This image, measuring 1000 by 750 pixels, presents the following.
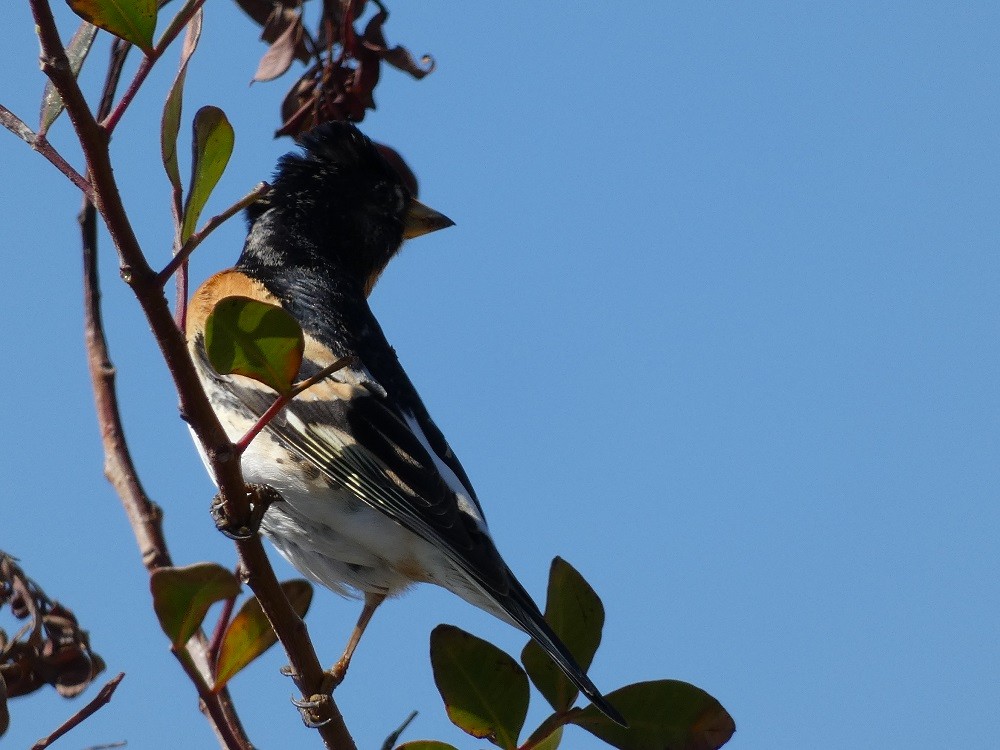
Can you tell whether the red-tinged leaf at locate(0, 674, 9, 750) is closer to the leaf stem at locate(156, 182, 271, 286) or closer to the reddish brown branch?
the reddish brown branch

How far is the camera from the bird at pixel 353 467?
3.03 meters

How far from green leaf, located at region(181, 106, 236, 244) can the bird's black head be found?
2.46 metres

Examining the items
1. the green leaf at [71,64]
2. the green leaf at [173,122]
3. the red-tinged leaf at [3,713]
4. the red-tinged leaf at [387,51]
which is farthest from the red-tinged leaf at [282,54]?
the red-tinged leaf at [3,713]

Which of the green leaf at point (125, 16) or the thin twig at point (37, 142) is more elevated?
the green leaf at point (125, 16)

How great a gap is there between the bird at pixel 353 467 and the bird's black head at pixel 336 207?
0.23 meters

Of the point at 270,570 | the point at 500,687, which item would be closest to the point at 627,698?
the point at 500,687

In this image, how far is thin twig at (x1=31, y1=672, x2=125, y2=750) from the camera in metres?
1.73

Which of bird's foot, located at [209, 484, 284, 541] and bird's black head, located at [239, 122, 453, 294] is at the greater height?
bird's black head, located at [239, 122, 453, 294]

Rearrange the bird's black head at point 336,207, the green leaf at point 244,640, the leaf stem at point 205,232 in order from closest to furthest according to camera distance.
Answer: the leaf stem at point 205,232 → the green leaf at point 244,640 → the bird's black head at point 336,207

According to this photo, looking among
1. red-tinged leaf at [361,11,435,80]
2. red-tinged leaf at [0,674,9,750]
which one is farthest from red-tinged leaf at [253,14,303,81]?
red-tinged leaf at [0,674,9,750]

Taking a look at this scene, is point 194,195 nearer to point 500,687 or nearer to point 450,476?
point 500,687

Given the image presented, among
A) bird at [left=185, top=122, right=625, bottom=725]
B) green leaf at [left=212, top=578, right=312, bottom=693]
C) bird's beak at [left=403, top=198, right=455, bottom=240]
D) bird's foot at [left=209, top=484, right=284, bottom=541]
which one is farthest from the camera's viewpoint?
bird's beak at [left=403, top=198, right=455, bottom=240]

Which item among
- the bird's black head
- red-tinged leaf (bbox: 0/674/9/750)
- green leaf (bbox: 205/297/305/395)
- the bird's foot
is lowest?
red-tinged leaf (bbox: 0/674/9/750)

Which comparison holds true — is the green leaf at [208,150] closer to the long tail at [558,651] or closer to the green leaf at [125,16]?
the green leaf at [125,16]
